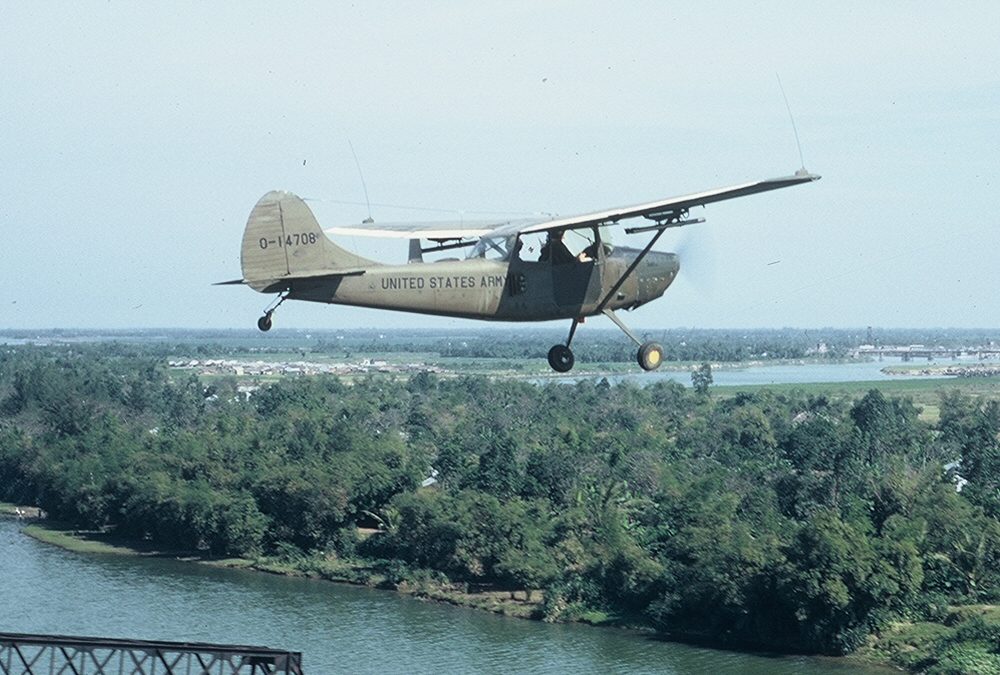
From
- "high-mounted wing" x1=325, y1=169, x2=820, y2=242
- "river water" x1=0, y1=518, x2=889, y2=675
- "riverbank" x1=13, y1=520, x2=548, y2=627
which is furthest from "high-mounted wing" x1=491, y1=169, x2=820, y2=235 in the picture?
"riverbank" x1=13, y1=520, x2=548, y2=627

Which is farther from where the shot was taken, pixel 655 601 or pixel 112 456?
pixel 112 456

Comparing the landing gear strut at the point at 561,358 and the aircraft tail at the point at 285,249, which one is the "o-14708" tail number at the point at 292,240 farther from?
the landing gear strut at the point at 561,358

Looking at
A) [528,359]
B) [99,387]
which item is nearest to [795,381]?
[528,359]

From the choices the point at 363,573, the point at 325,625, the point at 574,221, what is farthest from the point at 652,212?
the point at 363,573

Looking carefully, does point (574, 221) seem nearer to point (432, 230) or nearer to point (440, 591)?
point (432, 230)

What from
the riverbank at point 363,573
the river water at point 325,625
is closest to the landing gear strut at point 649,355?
the river water at point 325,625

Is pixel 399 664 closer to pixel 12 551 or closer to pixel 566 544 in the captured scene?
pixel 566 544

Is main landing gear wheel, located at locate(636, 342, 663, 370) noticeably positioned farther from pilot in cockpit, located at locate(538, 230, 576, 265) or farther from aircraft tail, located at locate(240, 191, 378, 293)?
aircraft tail, located at locate(240, 191, 378, 293)
